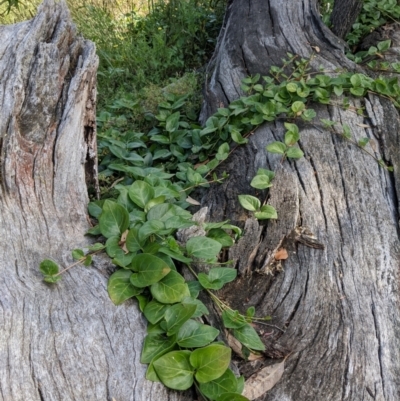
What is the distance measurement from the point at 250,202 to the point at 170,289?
773 mm

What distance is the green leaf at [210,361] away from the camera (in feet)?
6.02

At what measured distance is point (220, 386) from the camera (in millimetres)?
1854

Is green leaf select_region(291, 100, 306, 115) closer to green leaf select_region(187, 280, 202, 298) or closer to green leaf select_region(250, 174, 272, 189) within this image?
green leaf select_region(250, 174, 272, 189)

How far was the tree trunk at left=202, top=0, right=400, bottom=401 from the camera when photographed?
6.82 feet

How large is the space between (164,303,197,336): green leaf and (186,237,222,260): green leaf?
0.29 metres

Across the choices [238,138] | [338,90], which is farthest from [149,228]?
[338,90]

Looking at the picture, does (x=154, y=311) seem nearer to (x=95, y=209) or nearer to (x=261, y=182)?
(x=95, y=209)

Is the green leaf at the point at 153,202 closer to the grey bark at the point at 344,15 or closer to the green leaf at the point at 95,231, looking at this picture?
the green leaf at the point at 95,231

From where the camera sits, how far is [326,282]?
7.86 feet

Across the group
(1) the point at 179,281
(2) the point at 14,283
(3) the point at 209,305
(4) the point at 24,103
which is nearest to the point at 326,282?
(3) the point at 209,305

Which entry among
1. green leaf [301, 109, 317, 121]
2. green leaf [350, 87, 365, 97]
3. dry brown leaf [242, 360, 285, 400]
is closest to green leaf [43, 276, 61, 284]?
dry brown leaf [242, 360, 285, 400]

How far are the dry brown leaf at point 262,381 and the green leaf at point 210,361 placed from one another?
23 centimetres

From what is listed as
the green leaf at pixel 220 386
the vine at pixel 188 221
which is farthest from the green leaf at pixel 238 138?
the green leaf at pixel 220 386

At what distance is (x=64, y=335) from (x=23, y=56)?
166 cm
